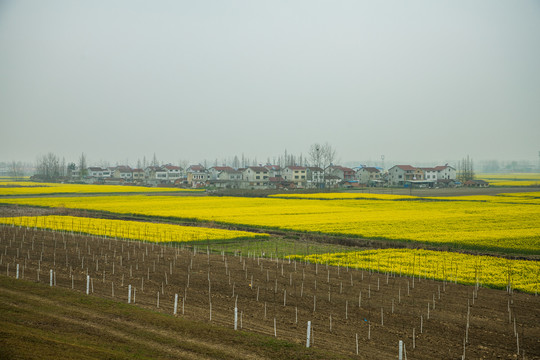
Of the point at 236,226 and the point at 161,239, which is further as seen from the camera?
the point at 236,226

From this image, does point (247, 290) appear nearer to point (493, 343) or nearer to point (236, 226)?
point (493, 343)

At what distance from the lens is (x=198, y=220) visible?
1919 inches

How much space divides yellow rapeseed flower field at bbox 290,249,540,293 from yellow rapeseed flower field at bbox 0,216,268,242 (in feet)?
32.6

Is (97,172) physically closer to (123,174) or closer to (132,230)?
(123,174)

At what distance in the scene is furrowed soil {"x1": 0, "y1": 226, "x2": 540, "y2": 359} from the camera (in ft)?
42.4

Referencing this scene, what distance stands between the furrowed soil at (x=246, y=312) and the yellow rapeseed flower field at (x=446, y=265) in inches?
48.7

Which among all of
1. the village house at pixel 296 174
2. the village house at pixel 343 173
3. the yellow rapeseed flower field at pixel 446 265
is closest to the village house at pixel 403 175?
the village house at pixel 343 173

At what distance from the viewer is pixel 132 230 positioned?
130 feet

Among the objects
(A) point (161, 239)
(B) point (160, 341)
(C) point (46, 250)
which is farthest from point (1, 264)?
(B) point (160, 341)

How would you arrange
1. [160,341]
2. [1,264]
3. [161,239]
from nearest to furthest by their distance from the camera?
[160,341]
[1,264]
[161,239]

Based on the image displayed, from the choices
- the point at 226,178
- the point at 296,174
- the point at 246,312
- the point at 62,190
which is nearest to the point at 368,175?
the point at 296,174

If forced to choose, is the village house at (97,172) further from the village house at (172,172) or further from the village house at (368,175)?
the village house at (368,175)

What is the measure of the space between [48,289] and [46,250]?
1151 cm

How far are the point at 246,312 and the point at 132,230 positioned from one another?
81.8ft
